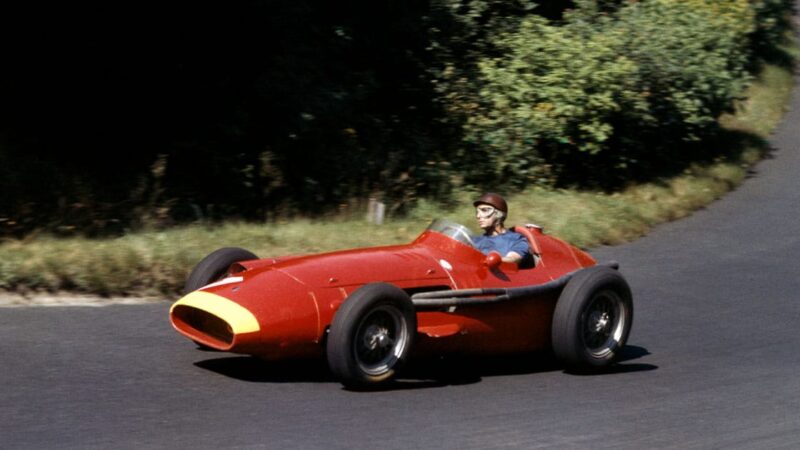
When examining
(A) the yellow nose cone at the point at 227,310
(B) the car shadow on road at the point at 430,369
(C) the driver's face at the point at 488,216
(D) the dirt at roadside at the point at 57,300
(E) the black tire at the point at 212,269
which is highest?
(C) the driver's face at the point at 488,216

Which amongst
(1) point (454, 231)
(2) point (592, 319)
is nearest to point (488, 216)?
(1) point (454, 231)

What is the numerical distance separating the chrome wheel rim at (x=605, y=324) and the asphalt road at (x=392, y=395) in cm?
22

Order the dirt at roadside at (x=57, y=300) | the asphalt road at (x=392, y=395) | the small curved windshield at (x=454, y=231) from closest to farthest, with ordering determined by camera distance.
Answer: the asphalt road at (x=392, y=395) → the small curved windshield at (x=454, y=231) → the dirt at roadside at (x=57, y=300)

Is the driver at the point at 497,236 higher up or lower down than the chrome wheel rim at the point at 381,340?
higher up

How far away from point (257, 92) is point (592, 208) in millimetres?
4526

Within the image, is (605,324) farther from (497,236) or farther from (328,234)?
(328,234)

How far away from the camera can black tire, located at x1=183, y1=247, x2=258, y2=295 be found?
8.77 m

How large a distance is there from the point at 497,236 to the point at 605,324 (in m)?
1.03

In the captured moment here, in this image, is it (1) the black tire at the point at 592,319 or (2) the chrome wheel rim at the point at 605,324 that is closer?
(1) the black tire at the point at 592,319

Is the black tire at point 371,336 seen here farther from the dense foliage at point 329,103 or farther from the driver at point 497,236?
the dense foliage at point 329,103

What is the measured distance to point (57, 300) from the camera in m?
9.98

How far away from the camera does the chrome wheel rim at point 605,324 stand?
8.99 m

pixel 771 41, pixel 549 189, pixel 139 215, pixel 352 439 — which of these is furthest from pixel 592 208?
pixel 771 41

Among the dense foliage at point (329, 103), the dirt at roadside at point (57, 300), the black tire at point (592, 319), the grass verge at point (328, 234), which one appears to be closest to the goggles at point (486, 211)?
the black tire at point (592, 319)
